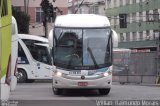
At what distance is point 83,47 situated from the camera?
70.3ft

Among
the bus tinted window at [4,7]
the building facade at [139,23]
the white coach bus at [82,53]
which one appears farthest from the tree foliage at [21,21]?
the bus tinted window at [4,7]

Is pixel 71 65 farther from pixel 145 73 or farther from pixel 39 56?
pixel 145 73

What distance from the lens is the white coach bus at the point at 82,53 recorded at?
21.1 meters

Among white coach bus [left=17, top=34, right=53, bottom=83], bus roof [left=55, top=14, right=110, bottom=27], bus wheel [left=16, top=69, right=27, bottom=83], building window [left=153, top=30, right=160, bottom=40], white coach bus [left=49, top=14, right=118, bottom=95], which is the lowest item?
building window [left=153, top=30, right=160, bottom=40]

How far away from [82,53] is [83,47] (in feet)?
0.83

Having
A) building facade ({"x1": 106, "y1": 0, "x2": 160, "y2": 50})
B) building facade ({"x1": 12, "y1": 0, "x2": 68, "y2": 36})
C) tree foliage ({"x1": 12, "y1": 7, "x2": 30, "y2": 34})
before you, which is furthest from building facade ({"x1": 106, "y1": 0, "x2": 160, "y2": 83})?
tree foliage ({"x1": 12, "y1": 7, "x2": 30, "y2": 34})

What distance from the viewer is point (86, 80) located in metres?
21.0

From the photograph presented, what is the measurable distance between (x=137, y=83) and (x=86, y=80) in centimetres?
1706

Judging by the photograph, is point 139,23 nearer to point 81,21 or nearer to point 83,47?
point 81,21

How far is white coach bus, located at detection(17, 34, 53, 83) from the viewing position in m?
33.4

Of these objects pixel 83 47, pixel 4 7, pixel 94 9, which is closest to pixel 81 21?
pixel 83 47

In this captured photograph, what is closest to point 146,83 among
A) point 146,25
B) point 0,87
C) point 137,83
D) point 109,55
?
point 137,83

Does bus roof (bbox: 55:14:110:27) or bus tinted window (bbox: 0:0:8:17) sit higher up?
bus tinted window (bbox: 0:0:8:17)

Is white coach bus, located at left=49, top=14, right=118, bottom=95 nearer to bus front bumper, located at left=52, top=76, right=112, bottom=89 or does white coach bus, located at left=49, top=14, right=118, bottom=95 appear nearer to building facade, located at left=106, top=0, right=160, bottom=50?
bus front bumper, located at left=52, top=76, right=112, bottom=89
